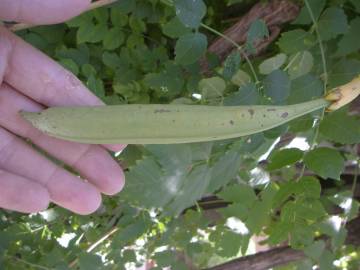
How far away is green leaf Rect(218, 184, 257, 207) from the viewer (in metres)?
1.90

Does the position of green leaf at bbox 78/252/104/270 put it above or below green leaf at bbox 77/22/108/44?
below

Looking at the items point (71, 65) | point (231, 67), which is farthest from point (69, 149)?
point (231, 67)

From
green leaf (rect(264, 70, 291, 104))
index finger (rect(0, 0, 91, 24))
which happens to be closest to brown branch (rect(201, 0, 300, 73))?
green leaf (rect(264, 70, 291, 104))

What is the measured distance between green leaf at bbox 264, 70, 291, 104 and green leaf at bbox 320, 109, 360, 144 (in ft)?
0.81

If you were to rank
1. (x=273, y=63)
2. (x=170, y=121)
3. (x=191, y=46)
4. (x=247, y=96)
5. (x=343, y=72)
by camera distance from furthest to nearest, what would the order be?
1. (x=343, y=72)
2. (x=273, y=63)
3. (x=191, y=46)
4. (x=247, y=96)
5. (x=170, y=121)

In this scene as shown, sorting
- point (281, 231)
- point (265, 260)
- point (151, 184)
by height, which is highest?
point (265, 260)

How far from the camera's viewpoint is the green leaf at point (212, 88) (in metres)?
1.62

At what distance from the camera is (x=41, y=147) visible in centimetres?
169

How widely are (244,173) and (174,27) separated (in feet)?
2.27

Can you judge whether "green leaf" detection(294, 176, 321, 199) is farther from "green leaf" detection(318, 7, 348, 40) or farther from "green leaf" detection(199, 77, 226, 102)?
"green leaf" detection(318, 7, 348, 40)

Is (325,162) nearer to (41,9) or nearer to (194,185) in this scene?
(194,185)

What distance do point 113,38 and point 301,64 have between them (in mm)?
727

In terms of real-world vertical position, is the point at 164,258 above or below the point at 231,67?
below

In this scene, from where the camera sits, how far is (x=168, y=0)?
5.12 ft
